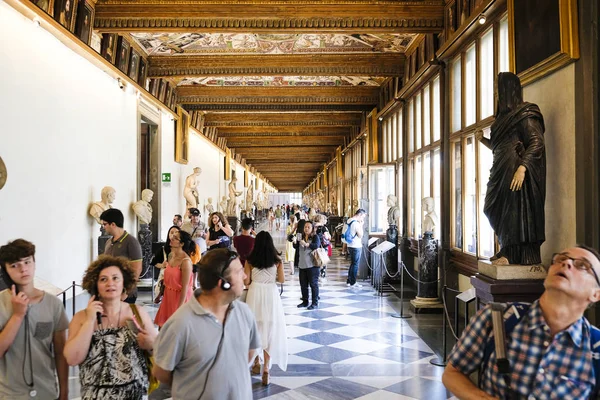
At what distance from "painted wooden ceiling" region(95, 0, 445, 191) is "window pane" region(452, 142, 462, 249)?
7.12 ft

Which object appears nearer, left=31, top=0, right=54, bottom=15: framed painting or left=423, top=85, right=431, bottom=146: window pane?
left=31, top=0, right=54, bottom=15: framed painting

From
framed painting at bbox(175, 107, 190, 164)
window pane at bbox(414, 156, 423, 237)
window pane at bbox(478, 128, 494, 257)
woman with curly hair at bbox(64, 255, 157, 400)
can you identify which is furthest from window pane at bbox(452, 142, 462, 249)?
framed painting at bbox(175, 107, 190, 164)

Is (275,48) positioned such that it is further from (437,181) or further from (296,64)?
(437,181)

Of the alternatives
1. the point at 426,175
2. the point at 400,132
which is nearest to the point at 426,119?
the point at 426,175

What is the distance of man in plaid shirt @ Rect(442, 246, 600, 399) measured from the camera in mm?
1877

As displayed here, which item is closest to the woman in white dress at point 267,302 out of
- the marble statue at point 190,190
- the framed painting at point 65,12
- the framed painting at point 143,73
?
the framed painting at point 65,12

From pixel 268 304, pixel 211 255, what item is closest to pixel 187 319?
pixel 211 255

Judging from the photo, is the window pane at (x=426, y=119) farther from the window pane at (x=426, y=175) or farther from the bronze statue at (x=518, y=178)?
the bronze statue at (x=518, y=178)

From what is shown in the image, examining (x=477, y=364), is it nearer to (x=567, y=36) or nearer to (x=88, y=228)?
(x=567, y=36)

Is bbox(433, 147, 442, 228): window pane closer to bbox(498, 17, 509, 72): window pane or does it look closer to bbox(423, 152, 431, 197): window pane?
bbox(423, 152, 431, 197): window pane

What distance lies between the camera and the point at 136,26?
9.17m

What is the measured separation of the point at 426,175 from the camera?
1145 cm

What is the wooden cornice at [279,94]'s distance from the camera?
1661cm

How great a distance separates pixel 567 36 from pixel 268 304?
146 inches
